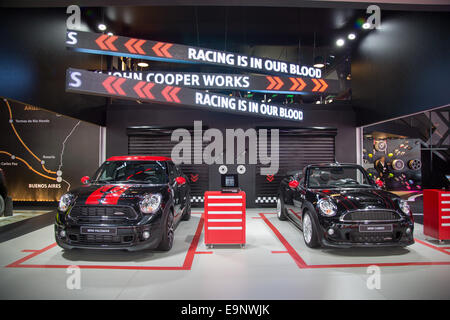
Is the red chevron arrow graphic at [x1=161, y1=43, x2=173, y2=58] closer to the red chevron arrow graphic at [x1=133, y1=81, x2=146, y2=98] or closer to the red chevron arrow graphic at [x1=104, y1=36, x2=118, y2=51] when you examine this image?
the red chevron arrow graphic at [x1=133, y1=81, x2=146, y2=98]

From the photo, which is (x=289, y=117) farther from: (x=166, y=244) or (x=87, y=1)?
(x=87, y=1)

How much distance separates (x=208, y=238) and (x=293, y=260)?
1345 millimetres

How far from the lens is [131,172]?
4.54 meters

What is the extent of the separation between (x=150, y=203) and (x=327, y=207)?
2.62 metres

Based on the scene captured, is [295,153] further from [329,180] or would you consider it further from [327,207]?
[327,207]

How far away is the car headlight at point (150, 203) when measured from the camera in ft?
11.5

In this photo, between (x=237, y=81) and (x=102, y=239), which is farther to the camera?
(x=237, y=81)

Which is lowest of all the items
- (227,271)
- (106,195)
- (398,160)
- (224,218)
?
(227,271)

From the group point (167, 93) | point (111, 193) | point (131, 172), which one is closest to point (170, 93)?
point (167, 93)

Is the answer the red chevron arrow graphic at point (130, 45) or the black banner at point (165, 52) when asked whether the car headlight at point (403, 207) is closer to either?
the black banner at point (165, 52)

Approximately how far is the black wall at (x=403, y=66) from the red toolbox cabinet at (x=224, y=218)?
14.2 feet

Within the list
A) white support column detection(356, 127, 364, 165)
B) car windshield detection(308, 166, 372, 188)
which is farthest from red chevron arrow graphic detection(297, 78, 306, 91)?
white support column detection(356, 127, 364, 165)

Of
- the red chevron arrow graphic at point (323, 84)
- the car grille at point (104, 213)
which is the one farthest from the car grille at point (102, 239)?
the red chevron arrow graphic at point (323, 84)

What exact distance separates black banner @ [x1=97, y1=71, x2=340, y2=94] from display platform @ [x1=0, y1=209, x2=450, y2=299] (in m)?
3.54
